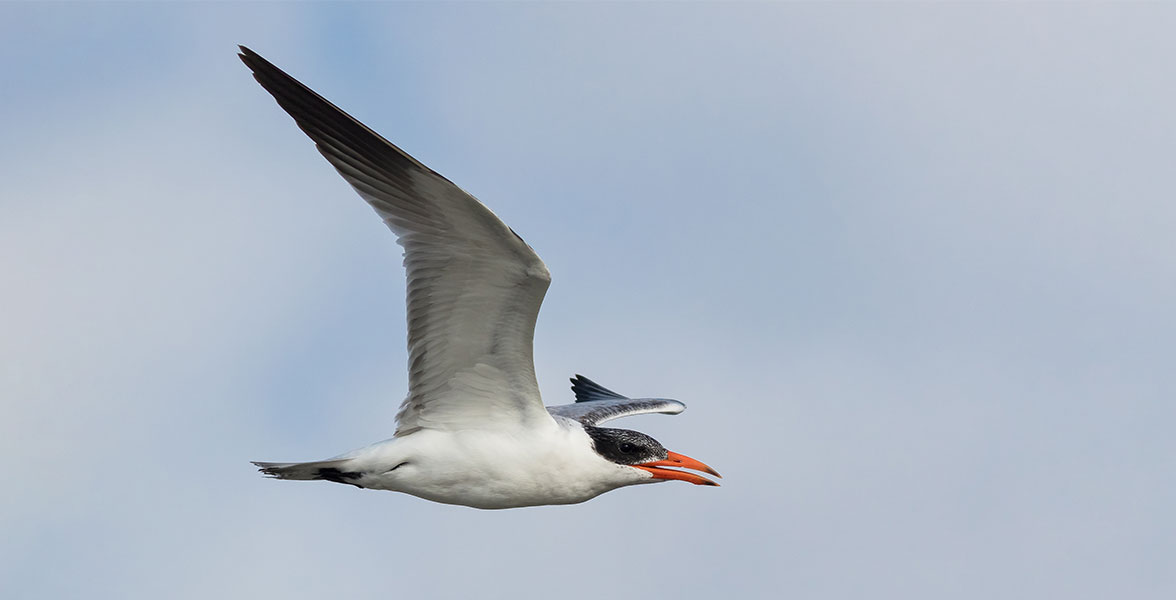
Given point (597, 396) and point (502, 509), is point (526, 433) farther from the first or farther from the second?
point (597, 396)

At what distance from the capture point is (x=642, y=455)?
44.9ft

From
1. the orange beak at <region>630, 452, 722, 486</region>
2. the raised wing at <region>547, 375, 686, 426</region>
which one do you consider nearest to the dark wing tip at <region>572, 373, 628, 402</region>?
the raised wing at <region>547, 375, 686, 426</region>

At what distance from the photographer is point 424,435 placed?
13.6 metres

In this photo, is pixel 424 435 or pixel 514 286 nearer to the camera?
pixel 514 286

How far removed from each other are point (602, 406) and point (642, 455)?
368 centimetres

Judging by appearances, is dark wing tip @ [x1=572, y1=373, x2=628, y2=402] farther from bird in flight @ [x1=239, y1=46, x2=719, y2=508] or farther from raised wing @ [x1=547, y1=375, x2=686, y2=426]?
bird in flight @ [x1=239, y1=46, x2=719, y2=508]

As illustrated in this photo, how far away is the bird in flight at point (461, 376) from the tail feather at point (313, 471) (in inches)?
0.5

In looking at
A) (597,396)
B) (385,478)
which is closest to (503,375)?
(385,478)

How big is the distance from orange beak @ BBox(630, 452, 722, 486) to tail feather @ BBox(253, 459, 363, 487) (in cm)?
272

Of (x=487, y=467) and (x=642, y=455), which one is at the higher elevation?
(x=642, y=455)

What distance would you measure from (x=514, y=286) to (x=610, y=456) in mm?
2064

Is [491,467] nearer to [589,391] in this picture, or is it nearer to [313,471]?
[313,471]

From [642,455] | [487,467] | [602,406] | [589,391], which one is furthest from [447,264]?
[589,391]

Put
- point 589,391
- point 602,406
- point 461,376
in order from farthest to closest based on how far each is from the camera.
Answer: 1. point 589,391
2. point 602,406
3. point 461,376
